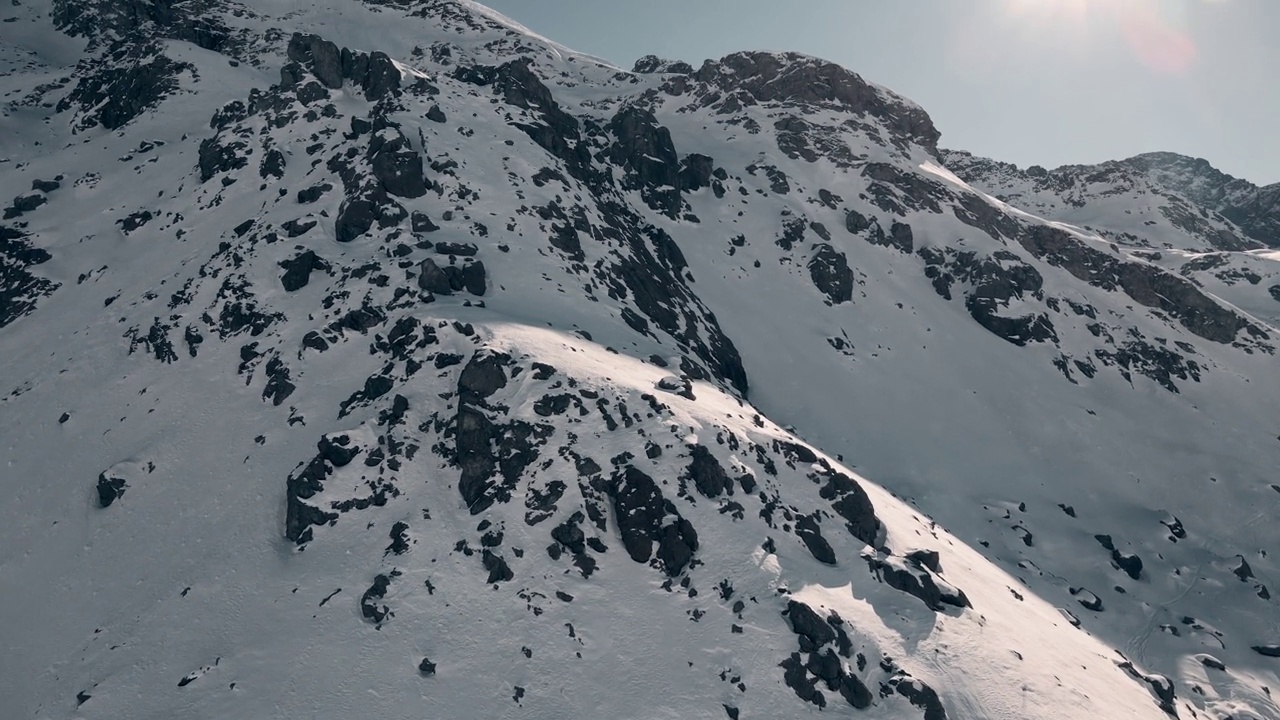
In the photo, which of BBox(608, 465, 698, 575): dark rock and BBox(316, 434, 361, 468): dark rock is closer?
BBox(608, 465, 698, 575): dark rock

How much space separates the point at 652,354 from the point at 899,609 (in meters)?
23.8

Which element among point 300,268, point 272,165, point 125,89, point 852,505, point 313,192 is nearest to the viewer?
point 852,505

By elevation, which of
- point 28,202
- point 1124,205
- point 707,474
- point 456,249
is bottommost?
point 28,202

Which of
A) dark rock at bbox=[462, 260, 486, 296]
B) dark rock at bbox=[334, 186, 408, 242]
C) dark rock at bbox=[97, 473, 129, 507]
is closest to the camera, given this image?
dark rock at bbox=[97, 473, 129, 507]

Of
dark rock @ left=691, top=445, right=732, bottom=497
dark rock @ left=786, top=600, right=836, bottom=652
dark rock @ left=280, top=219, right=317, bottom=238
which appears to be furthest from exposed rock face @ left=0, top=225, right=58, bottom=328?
dark rock @ left=786, top=600, right=836, bottom=652

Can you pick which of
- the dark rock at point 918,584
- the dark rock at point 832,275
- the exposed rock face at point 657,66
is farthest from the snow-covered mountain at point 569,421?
the exposed rock face at point 657,66

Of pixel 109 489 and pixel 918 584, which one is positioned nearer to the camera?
pixel 918 584

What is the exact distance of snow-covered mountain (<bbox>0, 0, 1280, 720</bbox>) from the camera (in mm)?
38656

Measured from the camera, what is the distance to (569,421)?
45.9 meters

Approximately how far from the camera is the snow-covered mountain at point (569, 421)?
127 feet

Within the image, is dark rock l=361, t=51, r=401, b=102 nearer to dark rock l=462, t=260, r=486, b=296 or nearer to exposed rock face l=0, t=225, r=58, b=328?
dark rock l=462, t=260, r=486, b=296

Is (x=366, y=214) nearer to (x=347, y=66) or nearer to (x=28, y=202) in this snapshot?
(x=347, y=66)

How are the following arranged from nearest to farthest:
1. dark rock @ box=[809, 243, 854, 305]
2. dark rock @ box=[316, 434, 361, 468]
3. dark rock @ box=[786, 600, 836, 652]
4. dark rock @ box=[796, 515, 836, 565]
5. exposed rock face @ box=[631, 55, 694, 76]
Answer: dark rock @ box=[786, 600, 836, 652], dark rock @ box=[796, 515, 836, 565], dark rock @ box=[316, 434, 361, 468], dark rock @ box=[809, 243, 854, 305], exposed rock face @ box=[631, 55, 694, 76]

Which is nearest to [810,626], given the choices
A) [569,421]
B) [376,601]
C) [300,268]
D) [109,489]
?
[569,421]
